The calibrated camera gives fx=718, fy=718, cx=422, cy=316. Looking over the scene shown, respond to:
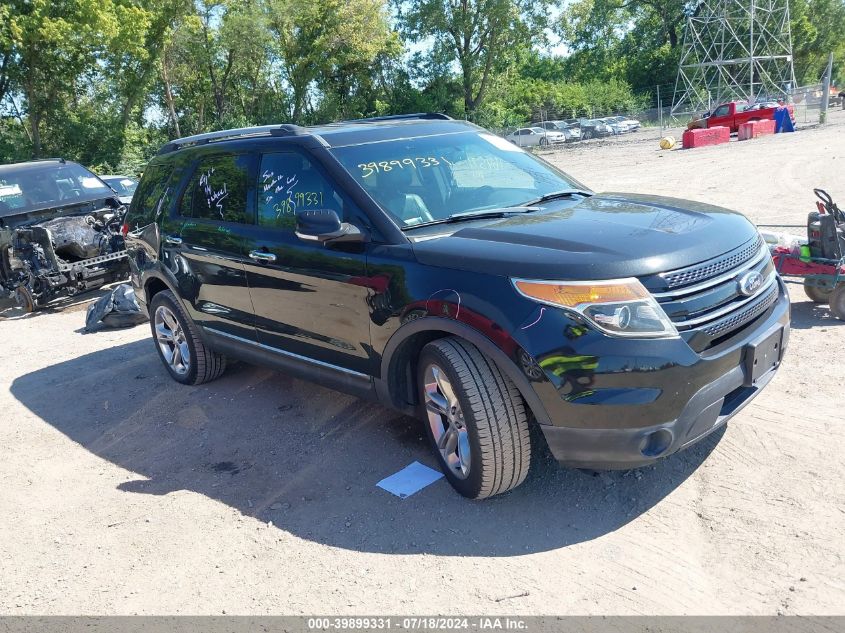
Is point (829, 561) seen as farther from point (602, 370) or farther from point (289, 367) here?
point (289, 367)

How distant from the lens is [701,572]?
304 cm

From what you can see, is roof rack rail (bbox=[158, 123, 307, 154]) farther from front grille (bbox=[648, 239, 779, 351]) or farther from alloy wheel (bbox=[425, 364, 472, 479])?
front grille (bbox=[648, 239, 779, 351])

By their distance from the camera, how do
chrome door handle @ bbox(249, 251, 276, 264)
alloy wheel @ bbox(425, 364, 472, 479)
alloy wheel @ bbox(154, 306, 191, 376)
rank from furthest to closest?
alloy wheel @ bbox(154, 306, 191, 376) < chrome door handle @ bbox(249, 251, 276, 264) < alloy wheel @ bbox(425, 364, 472, 479)

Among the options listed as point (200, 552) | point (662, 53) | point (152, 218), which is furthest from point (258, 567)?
point (662, 53)

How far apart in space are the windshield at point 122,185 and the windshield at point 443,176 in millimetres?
11969

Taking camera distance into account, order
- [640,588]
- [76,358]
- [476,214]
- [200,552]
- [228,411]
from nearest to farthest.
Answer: [640,588]
[200,552]
[476,214]
[228,411]
[76,358]

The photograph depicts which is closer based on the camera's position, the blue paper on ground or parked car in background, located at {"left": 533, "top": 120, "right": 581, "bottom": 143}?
the blue paper on ground

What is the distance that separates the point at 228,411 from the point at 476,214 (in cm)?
260

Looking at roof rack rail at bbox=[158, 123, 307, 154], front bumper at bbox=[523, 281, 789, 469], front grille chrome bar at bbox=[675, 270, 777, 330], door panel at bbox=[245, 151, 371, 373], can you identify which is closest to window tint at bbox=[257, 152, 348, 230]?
door panel at bbox=[245, 151, 371, 373]

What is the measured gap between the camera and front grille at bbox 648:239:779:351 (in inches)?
124

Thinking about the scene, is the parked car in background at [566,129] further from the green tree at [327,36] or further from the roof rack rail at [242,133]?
the roof rack rail at [242,133]

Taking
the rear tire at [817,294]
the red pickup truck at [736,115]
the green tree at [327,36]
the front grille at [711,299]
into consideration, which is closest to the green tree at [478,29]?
the green tree at [327,36]

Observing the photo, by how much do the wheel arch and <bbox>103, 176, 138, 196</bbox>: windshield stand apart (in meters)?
12.6

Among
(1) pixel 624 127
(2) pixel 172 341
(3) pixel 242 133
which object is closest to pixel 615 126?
(1) pixel 624 127
